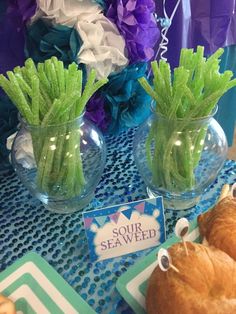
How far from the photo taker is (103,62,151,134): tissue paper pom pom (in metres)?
0.73

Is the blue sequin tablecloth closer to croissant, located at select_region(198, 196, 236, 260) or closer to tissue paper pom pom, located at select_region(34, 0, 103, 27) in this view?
croissant, located at select_region(198, 196, 236, 260)

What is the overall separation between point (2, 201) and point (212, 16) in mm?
730

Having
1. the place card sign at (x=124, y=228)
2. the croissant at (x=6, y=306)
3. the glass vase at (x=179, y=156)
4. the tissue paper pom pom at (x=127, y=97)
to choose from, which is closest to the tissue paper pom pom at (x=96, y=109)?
the tissue paper pom pom at (x=127, y=97)

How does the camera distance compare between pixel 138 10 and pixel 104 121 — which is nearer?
pixel 138 10

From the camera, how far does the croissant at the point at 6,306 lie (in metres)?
0.47

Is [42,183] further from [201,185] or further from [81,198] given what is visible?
[201,185]

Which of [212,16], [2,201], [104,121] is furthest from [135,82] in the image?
[212,16]

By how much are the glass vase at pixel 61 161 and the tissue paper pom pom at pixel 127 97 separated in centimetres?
13

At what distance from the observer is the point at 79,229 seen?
647mm

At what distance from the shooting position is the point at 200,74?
1.77 ft

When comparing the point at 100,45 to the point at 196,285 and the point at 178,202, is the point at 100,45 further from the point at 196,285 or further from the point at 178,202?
the point at 196,285

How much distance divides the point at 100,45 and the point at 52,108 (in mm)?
193

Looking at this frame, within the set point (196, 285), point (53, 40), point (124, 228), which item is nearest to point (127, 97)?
point (53, 40)

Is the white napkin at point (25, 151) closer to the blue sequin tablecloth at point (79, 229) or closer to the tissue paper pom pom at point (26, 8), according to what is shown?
the blue sequin tablecloth at point (79, 229)
